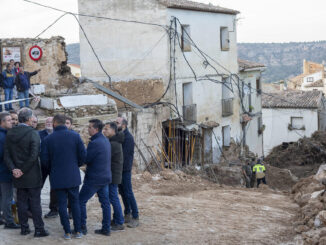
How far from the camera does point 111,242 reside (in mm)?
7020

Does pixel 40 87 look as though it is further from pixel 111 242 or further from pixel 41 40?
pixel 111 242

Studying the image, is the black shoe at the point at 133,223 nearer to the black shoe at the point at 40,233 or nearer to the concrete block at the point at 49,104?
the black shoe at the point at 40,233

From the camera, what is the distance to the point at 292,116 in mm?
37656

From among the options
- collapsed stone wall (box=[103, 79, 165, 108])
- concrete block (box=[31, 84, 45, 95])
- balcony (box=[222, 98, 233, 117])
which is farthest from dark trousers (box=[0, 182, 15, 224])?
balcony (box=[222, 98, 233, 117])

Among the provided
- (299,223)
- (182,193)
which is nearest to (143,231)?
(299,223)

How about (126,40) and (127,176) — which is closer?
(127,176)

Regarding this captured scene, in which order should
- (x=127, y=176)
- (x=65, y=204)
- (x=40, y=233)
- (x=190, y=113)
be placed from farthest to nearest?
(x=190, y=113)
(x=127, y=176)
(x=40, y=233)
(x=65, y=204)

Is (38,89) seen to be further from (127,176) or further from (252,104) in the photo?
(252,104)

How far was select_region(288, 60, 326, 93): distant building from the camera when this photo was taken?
173 feet

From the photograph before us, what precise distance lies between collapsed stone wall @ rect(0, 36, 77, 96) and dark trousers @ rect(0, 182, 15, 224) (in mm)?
8412

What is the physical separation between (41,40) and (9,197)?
9.37 metres

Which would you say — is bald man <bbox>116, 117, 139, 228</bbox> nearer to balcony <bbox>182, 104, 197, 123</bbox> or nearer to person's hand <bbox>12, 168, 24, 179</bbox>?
person's hand <bbox>12, 168, 24, 179</bbox>

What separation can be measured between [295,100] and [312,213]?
30.4m

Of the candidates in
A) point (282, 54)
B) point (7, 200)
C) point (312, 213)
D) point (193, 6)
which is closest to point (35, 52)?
point (7, 200)
